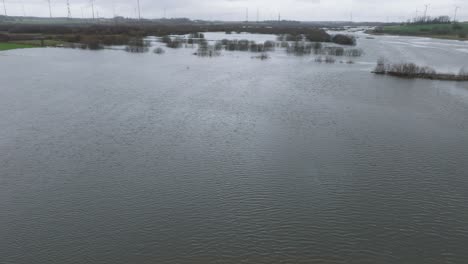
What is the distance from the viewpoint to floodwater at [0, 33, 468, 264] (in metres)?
15.9

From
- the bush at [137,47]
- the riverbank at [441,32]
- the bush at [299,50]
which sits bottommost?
the bush at [299,50]

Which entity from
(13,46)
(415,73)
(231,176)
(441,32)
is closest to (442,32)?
(441,32)

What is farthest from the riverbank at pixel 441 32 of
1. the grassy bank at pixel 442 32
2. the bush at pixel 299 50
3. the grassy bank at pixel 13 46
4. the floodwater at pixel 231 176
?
the grassy bank at pixel 13 46

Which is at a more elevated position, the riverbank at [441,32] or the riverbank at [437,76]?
the riverbank at [441,32]

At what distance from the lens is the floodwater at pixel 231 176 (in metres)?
15.9

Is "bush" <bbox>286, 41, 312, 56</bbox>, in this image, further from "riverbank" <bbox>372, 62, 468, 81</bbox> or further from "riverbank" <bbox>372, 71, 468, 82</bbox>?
"riverbank" <bbox>372, 71, 468, 82</bbox>

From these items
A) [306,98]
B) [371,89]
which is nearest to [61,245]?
[306,98]

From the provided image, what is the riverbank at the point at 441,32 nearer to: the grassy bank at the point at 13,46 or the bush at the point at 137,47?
the bush at the point at 137,47

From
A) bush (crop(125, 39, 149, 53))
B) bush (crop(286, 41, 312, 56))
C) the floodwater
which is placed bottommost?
the floodwater

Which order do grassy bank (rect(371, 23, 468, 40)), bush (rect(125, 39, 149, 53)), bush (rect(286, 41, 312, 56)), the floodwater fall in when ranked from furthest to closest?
1. grassy bank (rect(371, 23, 468, 40))
2. bush (rect(286, 41, 312, 56))
3. bush (rect(125, 39, 149, 53))
4. the floodwater

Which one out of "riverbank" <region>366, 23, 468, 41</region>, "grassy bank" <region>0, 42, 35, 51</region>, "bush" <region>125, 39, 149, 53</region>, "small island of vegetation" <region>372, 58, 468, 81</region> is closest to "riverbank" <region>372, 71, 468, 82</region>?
"small island of vegetation" <region>372, 58, 468, 81</region>

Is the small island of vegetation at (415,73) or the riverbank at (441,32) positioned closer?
the small island of vegetation at (415,73)

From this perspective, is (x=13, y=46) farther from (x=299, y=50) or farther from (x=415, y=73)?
(x=415, y=73)

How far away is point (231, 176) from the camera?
21.5m
